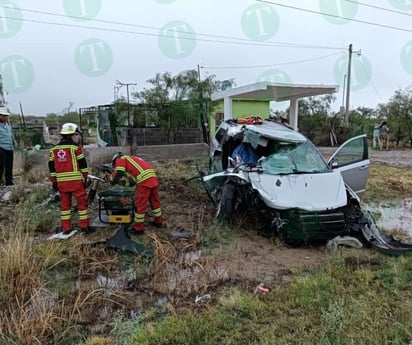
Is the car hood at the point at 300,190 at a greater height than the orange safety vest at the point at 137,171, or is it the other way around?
the orange safety vest at the point at 137,171

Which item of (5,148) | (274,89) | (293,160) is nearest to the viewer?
(293,160)

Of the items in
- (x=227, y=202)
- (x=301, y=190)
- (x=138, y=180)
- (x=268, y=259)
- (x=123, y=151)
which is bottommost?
(x=268, y=259)

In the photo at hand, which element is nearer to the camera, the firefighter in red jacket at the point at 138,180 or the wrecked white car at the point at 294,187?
the wrecked white car at the point at 294,187

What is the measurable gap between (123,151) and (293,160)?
29.1ft

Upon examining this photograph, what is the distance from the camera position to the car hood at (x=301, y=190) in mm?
5027

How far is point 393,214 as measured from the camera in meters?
7.04

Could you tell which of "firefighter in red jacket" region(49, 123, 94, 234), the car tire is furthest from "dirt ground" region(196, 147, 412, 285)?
"firefighter in red jacket" region(49, 123, 94, 234)

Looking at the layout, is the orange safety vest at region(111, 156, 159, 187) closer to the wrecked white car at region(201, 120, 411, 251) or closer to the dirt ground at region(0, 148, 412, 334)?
the dirt ground at region(0, 148, 412, 334)

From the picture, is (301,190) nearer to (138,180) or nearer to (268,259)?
(268,259)

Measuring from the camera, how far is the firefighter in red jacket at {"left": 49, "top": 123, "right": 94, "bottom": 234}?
5.28m

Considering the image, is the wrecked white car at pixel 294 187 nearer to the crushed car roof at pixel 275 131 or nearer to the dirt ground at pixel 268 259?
the crushed car roof at pixel 275 131

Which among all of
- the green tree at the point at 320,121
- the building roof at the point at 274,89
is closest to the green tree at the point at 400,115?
the green tree at the point at 320,121

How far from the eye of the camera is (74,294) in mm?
3605

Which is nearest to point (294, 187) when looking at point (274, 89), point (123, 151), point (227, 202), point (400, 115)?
point (227, 202)
